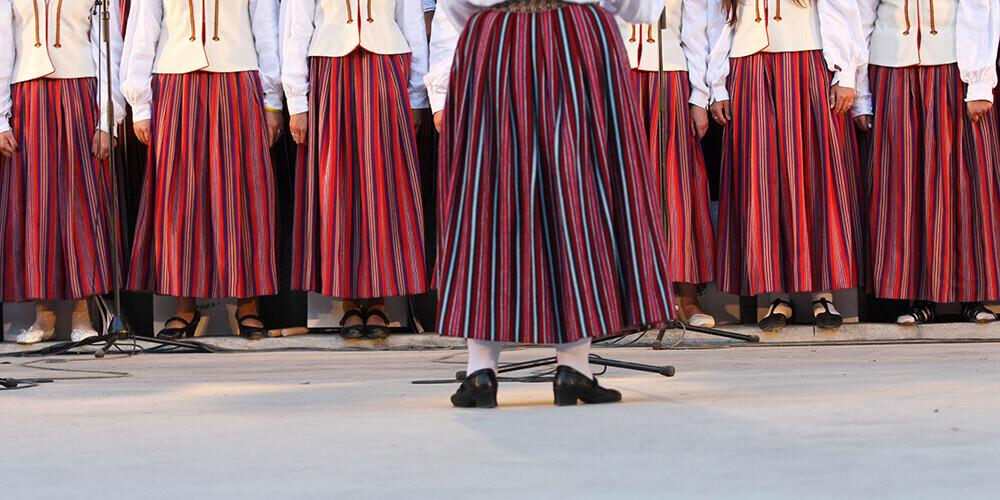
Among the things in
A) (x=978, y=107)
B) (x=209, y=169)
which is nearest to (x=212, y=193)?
(x=209, y=169)

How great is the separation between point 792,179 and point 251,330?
2.06m

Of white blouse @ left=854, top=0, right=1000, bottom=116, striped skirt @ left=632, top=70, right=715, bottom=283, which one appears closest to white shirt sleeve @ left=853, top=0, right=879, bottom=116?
white blouse @ left=854, top=0, right=1000, bottom=116

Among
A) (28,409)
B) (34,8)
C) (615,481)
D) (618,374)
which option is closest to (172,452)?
(615,481)

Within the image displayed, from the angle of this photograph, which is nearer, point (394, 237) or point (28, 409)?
point (28, 409)

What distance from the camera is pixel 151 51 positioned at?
4.82 m

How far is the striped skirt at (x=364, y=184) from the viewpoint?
4.59 meters

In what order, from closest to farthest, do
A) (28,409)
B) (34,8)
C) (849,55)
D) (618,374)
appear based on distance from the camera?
(28,409) → (618,374) → (849,55) → (34,8)

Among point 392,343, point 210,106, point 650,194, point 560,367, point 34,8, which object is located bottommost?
point 392,343

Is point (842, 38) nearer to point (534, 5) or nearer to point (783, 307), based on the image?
point (783, 307)

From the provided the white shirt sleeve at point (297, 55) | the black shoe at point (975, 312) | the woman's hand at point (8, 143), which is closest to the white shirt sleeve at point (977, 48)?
the black shoe at point (975, 312)

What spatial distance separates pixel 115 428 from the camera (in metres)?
2.20

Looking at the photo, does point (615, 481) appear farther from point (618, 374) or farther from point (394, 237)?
point (394, 237)

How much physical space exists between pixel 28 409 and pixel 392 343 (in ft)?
7.03

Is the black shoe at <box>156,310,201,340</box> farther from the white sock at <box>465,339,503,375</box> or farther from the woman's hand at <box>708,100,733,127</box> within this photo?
the white sock at <box>465,339,503,375</box>
